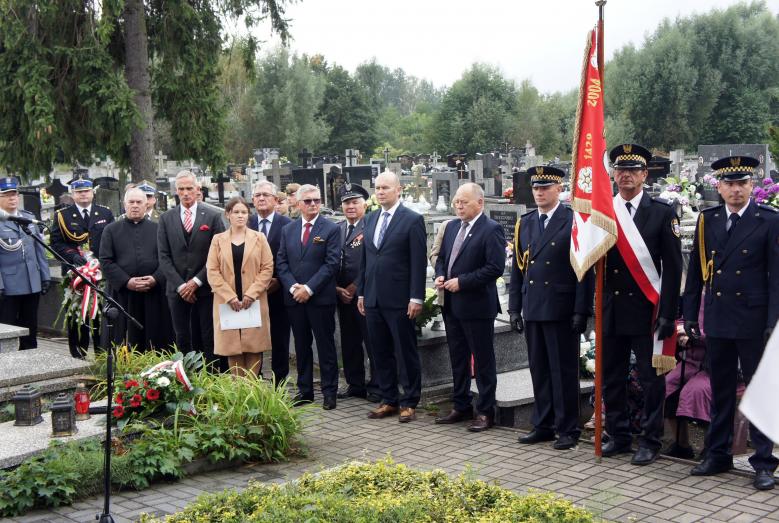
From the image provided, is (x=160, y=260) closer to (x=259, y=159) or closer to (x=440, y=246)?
(x=440, y=246)

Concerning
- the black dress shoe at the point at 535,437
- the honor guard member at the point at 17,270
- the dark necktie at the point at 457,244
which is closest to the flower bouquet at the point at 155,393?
the dark necktie at the point at 457,244

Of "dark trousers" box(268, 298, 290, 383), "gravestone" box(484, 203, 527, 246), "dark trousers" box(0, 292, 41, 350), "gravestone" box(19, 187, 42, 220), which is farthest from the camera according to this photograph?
"gravestone" box(19, 187, 42, 220)

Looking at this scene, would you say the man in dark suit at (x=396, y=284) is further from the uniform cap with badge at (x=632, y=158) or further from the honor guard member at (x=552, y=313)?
the uniform cap with badge at (x=632, y=158)

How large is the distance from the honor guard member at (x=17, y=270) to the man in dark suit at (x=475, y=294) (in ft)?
16.0

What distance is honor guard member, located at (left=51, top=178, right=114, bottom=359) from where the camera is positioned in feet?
33.2

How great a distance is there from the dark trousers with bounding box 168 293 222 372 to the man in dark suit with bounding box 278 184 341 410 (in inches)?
31.9

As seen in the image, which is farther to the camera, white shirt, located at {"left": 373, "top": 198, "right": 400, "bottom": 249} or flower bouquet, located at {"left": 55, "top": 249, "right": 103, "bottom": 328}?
flower bouquet, located at {"left": 55, "top": 249, "right": 103, "bottom": 328}

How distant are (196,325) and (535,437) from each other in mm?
3568

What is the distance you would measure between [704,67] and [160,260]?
54.0 m

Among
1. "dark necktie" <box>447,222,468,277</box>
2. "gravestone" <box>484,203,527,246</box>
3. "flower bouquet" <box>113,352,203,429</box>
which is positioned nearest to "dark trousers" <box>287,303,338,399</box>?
"dark necktie" <box>447,222,468,277</box>

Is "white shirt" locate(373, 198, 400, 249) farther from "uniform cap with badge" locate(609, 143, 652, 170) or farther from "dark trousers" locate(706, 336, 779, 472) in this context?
"dark trousers" locate(706, 336, 779, 472)

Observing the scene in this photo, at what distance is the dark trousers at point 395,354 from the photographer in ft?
26.4

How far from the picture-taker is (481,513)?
16.0 ft

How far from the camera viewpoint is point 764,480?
19.1 feet
